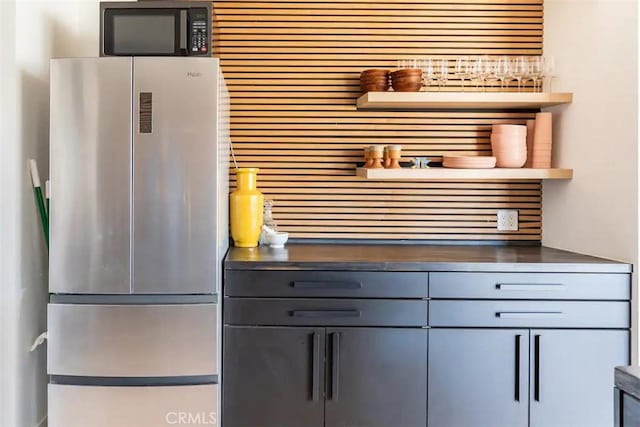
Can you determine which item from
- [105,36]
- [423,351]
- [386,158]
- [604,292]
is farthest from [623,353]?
→ [105,36]

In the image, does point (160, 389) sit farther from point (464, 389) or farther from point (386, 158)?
point (386, 158)

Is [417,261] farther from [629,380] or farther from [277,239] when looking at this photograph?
→ [629,380]

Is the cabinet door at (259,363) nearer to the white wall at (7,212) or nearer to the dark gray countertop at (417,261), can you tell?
the dark gray countertop at (417,261)

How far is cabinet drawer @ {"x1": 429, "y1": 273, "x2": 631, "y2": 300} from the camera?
2.36 m

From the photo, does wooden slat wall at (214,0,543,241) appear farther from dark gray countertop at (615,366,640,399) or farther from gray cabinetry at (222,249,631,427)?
dark gray countertop at (615,366,640,399)

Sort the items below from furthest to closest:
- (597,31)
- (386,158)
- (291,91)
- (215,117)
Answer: (291,91), (386,158), (597,31), (215,117)

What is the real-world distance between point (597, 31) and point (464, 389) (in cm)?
183

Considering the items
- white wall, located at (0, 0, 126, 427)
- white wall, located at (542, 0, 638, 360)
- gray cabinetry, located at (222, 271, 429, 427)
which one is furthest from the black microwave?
white wall, located at (542, 0, 638, 360)

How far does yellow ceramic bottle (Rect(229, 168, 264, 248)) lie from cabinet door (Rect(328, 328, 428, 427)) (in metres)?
0.77

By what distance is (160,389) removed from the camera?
229 centimetres

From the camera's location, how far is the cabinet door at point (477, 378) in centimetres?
238

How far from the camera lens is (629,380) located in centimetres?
100

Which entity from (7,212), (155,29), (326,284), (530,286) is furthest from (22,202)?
(530,286)

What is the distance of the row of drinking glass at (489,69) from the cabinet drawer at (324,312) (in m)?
1.40
